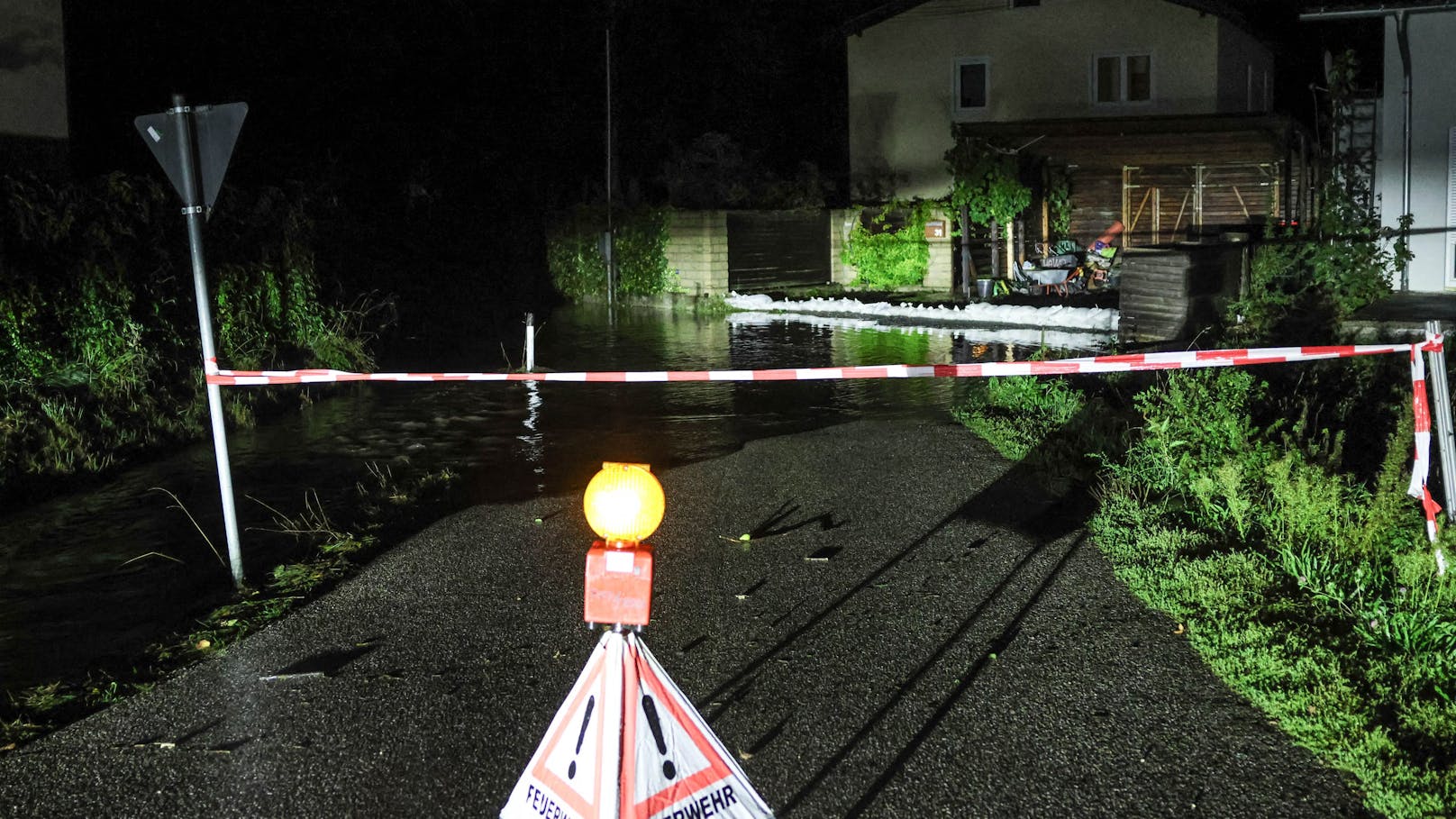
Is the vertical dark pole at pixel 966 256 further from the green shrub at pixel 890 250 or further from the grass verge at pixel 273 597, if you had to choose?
the grass verge at pixel 273 597

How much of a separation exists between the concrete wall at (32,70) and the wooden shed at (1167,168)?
1623cm

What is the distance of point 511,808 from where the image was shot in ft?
13.6

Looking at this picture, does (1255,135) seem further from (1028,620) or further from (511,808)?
(511,808)

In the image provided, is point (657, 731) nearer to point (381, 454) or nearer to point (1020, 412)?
point (381, 454)

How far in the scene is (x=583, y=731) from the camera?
396 centimetres

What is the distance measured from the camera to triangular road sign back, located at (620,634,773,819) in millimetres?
3898

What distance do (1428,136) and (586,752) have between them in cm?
1861

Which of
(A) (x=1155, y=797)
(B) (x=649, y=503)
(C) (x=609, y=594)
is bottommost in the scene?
(A) (x=1155, y=797)

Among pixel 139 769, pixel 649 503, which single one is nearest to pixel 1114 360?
pixel 649 503

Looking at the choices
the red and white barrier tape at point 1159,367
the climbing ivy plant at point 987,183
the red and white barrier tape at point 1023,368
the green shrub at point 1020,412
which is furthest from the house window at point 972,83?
the red and white barrier tape at point 1159,367

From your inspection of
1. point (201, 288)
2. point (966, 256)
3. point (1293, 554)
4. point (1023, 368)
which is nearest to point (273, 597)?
point (201, 288)

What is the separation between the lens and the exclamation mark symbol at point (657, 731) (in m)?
3.97

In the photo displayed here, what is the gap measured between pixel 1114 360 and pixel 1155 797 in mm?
2748

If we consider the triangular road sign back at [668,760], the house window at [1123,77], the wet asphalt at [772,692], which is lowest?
the wet asphalt at [772,692]
